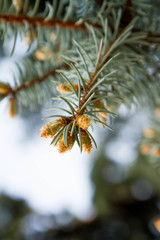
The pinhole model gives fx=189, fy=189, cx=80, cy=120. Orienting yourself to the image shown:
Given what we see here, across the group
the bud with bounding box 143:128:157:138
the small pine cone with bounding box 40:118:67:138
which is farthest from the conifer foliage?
the bud with bounding box 143:128:157:138

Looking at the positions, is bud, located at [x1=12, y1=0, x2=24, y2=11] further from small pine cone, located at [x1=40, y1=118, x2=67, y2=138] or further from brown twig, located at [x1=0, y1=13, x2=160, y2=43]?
small pine cone, located at [x1=40, y1=118, x2=67, y2=138]

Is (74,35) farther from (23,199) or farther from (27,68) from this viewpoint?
(23,199)

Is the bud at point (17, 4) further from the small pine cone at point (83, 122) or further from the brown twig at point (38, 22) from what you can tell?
the small pine cone at point (83, 122)

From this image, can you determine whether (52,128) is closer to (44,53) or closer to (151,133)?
(44,53)

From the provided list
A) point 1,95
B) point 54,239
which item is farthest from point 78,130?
point 54,239

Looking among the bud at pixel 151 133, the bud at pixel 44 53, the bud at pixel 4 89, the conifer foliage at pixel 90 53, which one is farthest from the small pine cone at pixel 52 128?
the bud at pixel 151 133

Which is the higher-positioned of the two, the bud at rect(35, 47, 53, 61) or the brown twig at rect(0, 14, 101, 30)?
the bud at rect(35, 47, 53, 61)

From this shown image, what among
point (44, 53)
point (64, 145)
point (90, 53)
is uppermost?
point (44, 53)

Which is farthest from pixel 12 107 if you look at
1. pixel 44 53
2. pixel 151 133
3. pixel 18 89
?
pixel 151 133
